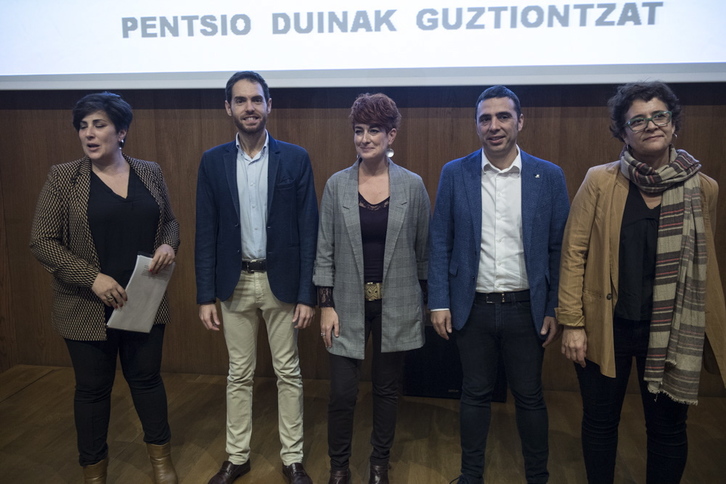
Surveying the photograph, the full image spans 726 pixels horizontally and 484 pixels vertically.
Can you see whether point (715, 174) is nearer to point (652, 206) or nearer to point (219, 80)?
point (652, 206)

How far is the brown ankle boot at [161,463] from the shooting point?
221 cm

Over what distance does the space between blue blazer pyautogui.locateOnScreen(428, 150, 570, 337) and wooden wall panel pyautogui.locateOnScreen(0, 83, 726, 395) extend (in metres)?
1.11

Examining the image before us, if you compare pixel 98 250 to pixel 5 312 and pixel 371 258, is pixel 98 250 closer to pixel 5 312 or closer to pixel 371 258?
pixel 371 258

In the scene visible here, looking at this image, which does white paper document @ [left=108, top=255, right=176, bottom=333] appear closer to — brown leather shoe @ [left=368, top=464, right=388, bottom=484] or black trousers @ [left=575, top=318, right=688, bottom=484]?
brown leather shoe @ [left=368, top=464, right=388, bottom=484]

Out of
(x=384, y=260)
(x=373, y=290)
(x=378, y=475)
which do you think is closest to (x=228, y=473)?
(x=378, y=475)

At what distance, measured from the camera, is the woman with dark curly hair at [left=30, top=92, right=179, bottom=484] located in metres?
1.96

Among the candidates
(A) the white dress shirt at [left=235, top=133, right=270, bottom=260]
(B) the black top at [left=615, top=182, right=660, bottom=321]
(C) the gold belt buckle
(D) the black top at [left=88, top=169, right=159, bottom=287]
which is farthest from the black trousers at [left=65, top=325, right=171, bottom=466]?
(B) the black top at [left=615, top=182, right=660, bottom=321]

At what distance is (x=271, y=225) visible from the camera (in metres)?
2.10

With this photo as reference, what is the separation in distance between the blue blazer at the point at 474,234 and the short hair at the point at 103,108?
3.81 ft

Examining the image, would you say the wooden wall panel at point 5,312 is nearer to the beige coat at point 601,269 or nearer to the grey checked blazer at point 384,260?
the grey checked blazer at point 384,260

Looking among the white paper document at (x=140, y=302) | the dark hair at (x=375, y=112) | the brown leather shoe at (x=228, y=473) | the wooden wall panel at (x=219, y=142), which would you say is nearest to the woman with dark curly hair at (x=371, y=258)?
the dark hair at (x=375, y=112)

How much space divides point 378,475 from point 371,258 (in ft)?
2.83

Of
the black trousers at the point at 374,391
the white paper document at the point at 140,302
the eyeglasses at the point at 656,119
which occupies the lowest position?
the black trousers at the point at 374,391

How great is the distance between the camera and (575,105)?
115 inches
